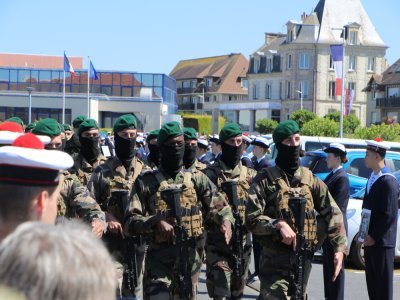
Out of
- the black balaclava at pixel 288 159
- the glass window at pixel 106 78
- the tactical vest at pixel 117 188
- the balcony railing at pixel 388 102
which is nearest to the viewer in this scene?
the black balaclava at pixel 288 159

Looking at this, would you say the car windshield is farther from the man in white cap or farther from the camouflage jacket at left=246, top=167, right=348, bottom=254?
the man in white cap

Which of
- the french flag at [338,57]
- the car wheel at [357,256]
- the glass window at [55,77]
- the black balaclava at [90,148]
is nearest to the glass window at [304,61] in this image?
the glass window at [55,77]

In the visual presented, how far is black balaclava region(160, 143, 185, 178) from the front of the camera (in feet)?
21.7

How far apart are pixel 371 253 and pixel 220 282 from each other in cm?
155

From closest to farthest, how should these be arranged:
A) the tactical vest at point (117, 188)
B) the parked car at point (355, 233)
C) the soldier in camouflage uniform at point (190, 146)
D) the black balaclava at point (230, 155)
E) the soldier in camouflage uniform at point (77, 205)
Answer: the soldier in camouflage uniform at point (77, 205)
the tactical vest at point (117, 188)
the soldier in camouflage uniform at point (190, 146)
the black balaclava at point (230, 155)
the parked car at point (355, 233)

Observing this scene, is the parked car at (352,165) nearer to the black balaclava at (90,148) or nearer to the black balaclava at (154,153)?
the black balaclava at (154,153)

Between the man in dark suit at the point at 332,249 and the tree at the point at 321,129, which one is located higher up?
the tree at the point at 321,129

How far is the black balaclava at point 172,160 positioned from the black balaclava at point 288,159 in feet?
2.86

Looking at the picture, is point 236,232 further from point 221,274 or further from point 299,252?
point 299,252

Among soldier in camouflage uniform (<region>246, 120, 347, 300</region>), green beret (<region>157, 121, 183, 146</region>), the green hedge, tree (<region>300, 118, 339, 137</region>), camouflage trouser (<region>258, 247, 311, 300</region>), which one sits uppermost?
the green hedge

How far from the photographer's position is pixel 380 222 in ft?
24.2

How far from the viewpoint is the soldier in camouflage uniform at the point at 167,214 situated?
627 cm

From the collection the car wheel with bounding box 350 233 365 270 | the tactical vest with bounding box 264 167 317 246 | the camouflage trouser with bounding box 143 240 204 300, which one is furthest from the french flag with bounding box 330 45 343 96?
the camouflage trouser with bounding box 143 240 204 300

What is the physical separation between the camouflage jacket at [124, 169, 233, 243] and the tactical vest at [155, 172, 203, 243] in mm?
40
